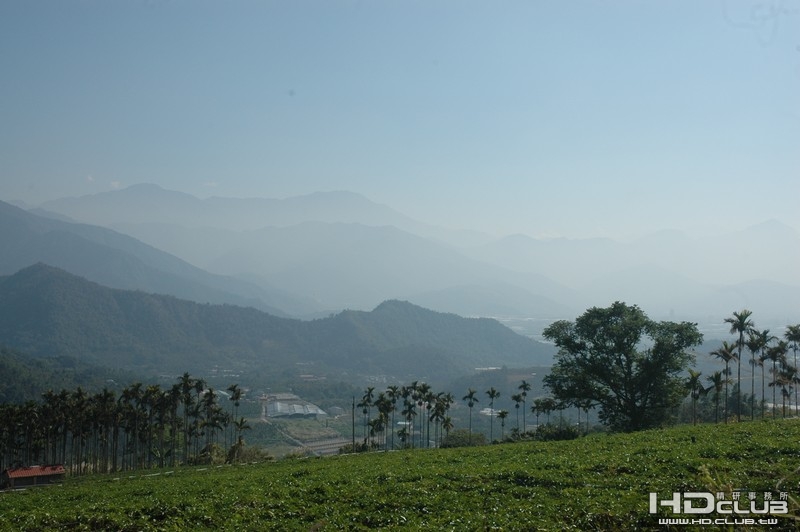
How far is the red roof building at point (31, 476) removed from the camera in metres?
57.8

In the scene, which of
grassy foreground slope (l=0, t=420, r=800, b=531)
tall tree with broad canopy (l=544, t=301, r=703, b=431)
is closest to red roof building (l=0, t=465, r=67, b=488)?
grassy foreground slope (l=0, t=420, r=800, b=531)

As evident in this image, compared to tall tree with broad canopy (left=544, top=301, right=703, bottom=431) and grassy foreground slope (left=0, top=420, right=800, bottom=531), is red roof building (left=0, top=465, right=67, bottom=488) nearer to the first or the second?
grassy foreground slope (left=0, top=420, right=800, bottom=531)

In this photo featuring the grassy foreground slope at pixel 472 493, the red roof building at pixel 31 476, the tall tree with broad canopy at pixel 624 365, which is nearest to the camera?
the grassy foreground slope at pixel 472 493

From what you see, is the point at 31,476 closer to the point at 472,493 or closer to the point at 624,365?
the point at 472,493

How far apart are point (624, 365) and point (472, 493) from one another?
109 feet

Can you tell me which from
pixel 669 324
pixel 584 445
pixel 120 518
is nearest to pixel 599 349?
pixel 669 324

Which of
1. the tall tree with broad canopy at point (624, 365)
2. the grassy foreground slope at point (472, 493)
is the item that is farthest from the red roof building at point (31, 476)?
the tall tree with broad canopy at point (624, 365)

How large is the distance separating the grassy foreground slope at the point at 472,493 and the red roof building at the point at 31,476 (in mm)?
36406

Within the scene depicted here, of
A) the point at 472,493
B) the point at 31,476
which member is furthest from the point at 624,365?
the point at 31,476

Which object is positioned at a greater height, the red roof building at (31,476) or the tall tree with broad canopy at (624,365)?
the tall tree with broad canopy at (624,365)

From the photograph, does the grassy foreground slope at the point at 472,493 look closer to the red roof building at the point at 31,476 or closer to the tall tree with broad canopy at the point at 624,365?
the tall tree with broad canopy at the point at 624,365

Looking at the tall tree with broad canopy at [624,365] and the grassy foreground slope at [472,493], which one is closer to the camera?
the grassy foreground slope at [472,493]

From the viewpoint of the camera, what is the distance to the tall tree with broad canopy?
46312 mm

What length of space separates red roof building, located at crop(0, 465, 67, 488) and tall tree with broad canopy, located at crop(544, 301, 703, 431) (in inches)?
2191
